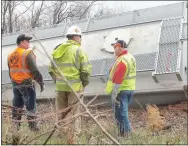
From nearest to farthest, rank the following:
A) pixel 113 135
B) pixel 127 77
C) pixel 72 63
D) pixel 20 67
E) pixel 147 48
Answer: pixel 113 135
pixel 72 63
pixel 127 77
pixel 20 67
pixel 147 48

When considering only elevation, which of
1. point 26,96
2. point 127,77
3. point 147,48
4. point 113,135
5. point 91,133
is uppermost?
point 147,48

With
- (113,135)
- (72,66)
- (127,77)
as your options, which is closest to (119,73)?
(127,77)

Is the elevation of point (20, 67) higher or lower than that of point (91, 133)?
higher

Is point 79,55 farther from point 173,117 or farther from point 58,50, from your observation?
point 173,117

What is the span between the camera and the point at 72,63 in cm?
549

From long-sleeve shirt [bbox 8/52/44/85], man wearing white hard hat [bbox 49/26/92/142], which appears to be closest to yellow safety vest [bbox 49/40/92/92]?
man wearing white hard hat [bbox 49/26/92/142]

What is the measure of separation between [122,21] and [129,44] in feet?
2.78

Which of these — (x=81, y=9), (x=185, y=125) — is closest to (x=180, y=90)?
(x=185, y=125)

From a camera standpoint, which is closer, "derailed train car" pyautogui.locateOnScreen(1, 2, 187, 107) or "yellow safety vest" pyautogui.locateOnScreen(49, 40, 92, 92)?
"yellow safety vest" pyautogui.locateOnScreen(49, 40, 92, 92)

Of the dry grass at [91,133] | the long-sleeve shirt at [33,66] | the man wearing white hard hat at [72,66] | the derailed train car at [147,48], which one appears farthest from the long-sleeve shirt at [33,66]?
the derailed train car at [147,48]

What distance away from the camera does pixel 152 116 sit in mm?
6082

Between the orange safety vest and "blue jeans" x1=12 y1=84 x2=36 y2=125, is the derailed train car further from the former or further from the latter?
"blue jeans" x1=12 y1=84 x2=36 y2=125

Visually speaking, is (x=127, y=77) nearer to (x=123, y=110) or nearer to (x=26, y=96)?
(x=123, y=110)

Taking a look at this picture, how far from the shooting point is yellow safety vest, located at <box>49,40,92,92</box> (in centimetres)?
548
